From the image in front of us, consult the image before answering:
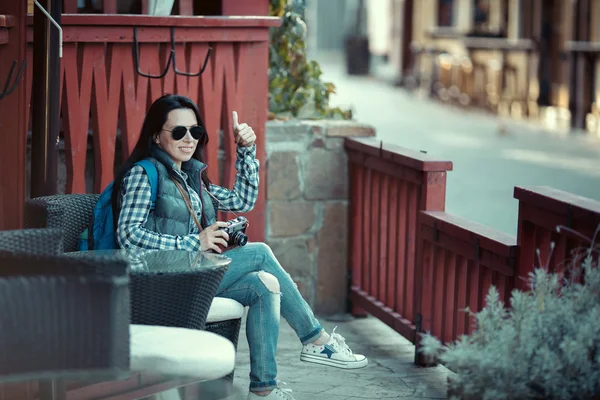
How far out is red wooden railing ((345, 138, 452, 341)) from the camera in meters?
5.23

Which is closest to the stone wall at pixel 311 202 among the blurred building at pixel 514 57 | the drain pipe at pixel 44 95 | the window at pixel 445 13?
the drain pipe at pixel 44 95

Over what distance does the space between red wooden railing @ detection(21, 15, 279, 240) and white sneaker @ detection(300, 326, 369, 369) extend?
1.56 meters

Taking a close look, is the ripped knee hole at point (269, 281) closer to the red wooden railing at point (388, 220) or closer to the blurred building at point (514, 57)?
the red wooden railing at point (388, 220)

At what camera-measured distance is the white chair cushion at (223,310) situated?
3.89 m

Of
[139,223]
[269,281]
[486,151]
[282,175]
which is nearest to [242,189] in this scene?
[269,281]

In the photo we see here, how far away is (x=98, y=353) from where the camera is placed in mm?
2867

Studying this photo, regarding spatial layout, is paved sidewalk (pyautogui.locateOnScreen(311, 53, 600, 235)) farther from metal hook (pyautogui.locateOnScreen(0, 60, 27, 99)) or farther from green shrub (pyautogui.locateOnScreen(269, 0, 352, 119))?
metal hook (pyautogui.locateOnScreen(0, 60, 27, 99))

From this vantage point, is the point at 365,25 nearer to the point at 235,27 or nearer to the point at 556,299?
the point at 235,27

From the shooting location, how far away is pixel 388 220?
18.9 ft

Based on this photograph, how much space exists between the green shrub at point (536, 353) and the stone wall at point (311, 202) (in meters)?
2.93

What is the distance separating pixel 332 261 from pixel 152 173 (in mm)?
2362

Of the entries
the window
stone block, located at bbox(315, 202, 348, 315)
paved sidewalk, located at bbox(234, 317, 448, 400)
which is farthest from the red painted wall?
the window

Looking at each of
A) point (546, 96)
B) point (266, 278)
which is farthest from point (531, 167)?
point (266, 278)

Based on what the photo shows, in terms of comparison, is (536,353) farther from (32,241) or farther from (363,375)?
(363,375)
